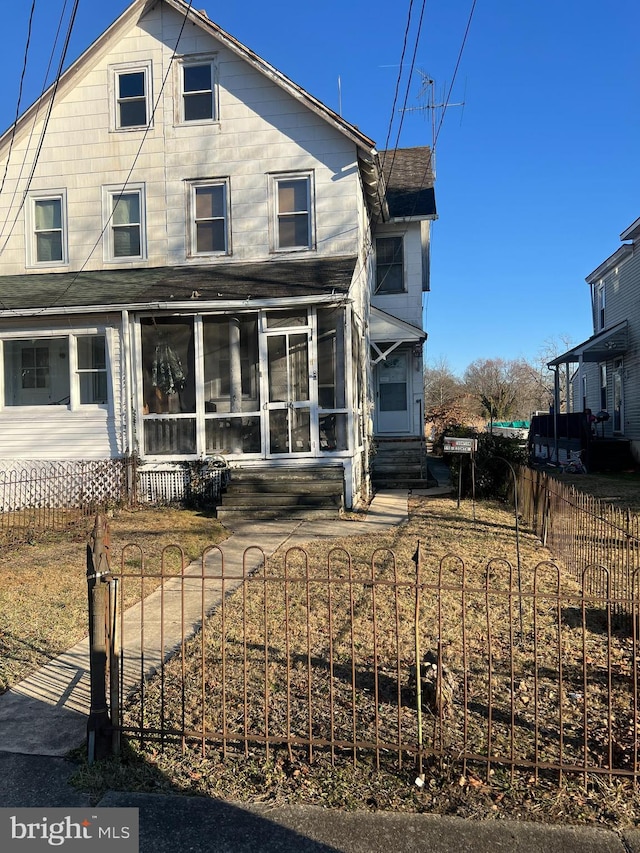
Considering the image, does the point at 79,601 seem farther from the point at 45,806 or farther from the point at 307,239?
the point at 307,239

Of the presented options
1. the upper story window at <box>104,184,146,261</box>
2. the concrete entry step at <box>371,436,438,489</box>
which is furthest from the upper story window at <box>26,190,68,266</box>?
the concrete entry step at <box>371,436,438,489</box>

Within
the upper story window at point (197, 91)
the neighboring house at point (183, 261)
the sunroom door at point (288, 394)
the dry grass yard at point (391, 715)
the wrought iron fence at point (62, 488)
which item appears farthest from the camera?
the upper story window at point (197, 91)

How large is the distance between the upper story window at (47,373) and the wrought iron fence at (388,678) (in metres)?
8.18

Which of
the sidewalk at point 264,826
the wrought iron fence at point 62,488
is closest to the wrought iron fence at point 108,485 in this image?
the wrought iron fence at point 62,488

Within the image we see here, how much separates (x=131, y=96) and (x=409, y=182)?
893cm

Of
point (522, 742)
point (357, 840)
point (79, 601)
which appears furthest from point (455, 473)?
point (357, 840)

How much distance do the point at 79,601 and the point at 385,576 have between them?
3.39 meters

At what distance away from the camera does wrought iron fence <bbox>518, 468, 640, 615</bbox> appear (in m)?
6.92

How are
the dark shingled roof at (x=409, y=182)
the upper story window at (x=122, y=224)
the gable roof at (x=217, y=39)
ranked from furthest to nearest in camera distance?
the dark shingled roof at (x=409, y=182), the upper story window at (x=122, y=224), the gable roof at (x=217, y=39)

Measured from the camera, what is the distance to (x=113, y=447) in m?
13.4

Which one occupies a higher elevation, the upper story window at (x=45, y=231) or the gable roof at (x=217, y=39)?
the gable roof at (x=217, y=39)

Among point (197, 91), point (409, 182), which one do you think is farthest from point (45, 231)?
point (409, 182)

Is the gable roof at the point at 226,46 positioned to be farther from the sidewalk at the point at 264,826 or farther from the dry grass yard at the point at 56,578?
the sidewalk at the point at 264,826

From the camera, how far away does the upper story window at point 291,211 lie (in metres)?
14.2
